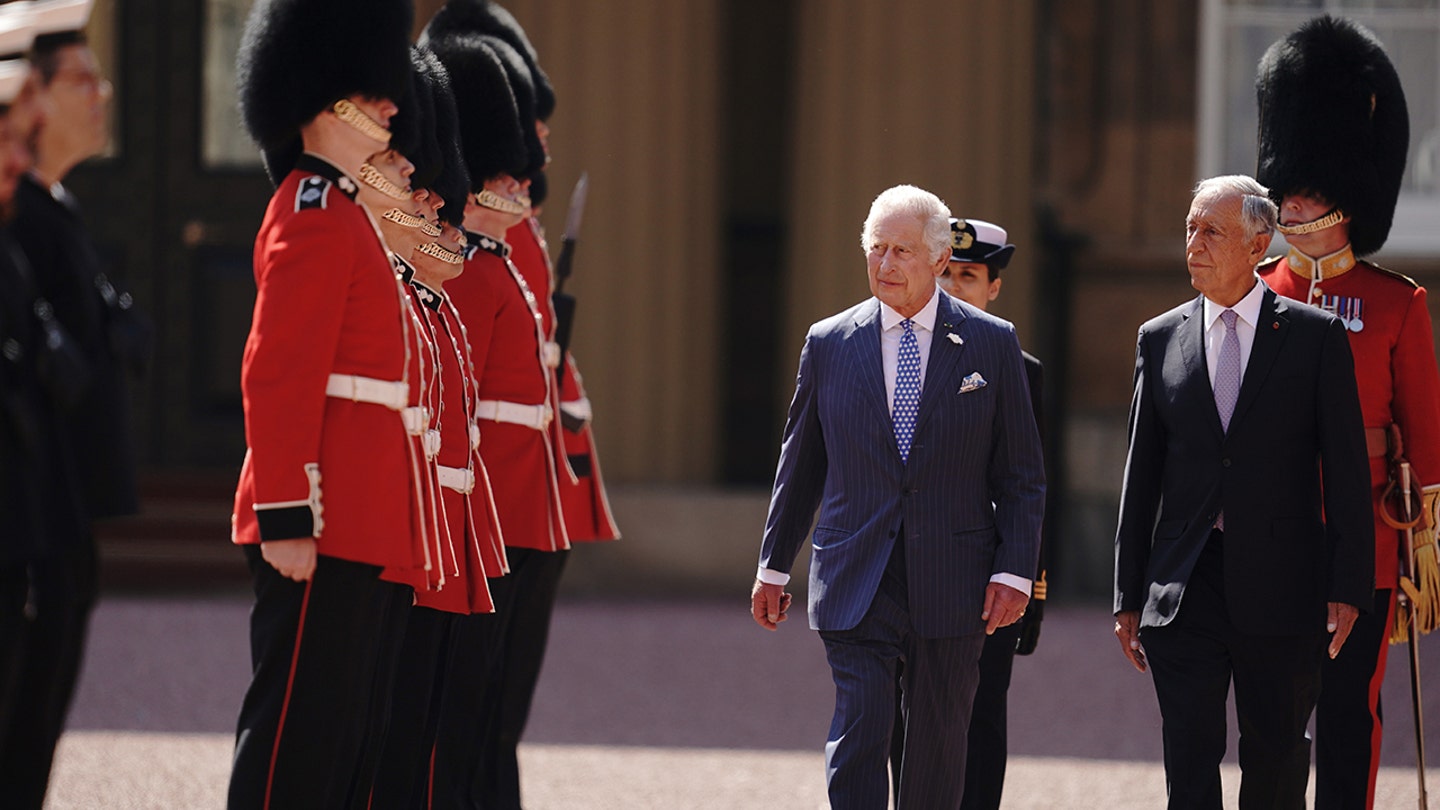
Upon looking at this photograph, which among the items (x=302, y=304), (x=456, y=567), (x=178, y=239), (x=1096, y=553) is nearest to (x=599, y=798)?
(x=456, y=567)

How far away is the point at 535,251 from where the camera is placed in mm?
5992

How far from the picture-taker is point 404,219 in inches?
181

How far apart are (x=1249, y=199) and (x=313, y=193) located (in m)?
2.19

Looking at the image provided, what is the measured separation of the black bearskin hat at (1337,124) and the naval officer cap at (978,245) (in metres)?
0.71

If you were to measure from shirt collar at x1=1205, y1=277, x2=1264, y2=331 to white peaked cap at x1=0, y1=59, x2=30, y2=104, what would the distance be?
2745mm

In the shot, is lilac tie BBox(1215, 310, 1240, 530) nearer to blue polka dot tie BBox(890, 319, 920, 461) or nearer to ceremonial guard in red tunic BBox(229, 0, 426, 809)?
blue polka dot tie BBox(890, 319, 920, 461)

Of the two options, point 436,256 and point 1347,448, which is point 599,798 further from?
point 1347,448

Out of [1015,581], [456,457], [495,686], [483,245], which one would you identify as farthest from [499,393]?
[1015,581]

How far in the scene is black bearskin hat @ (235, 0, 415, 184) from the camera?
4.24 m

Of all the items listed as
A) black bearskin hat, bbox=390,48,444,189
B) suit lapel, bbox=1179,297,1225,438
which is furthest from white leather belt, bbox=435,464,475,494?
suit lapel, bbox=1179,297,1225,438

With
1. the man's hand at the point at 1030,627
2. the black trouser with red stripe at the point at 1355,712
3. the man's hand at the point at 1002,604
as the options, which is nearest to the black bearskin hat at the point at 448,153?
the man's hand at the point at 1002,604

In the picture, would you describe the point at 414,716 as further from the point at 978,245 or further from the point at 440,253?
the point at 978,245

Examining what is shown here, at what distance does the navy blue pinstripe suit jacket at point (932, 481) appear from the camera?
4551 millimetres

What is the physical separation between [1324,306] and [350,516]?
254 cm
